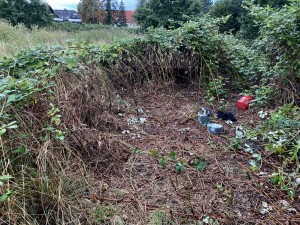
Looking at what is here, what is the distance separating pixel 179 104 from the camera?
355 cm

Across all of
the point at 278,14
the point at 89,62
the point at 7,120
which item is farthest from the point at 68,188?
the point at 278,14

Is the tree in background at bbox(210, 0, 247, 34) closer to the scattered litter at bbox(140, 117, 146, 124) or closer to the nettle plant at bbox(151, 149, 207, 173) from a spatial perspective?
the scattered litter at bbox(140, 117, 146, 124)

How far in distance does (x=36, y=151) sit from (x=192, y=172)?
3.82 feet

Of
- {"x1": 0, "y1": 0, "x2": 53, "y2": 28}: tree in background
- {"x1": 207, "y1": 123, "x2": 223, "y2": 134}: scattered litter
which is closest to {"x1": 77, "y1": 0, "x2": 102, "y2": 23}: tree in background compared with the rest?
{"x1": 0, "y1": 0, "x2": 53, "y2": 28}: tree in background

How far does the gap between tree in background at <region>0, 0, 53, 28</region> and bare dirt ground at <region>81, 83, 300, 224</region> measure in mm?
12462

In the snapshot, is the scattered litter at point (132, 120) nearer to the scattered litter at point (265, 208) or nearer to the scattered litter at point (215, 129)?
the scattered litter at point (215, 129)

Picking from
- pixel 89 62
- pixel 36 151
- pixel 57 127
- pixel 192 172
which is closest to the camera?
pixel 36 151

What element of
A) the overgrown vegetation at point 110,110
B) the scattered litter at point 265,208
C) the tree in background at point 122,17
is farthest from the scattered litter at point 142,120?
the tree in background at point 122,17

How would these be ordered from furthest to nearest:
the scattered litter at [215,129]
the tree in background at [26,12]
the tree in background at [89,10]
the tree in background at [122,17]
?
1. the tree in background at [122,17]
2. the tree in background at [89,10]
3. the tree in background at [26,12]
4. the scattered litter at [215,129]

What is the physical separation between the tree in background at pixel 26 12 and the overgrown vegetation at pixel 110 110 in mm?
10860

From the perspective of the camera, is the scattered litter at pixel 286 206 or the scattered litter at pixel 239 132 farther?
the scattered litter at pixel 239 132

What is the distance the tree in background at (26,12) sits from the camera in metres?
12.2

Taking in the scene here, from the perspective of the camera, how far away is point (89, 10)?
16.4 metres

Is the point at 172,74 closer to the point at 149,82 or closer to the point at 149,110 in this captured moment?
the point at 149,82
